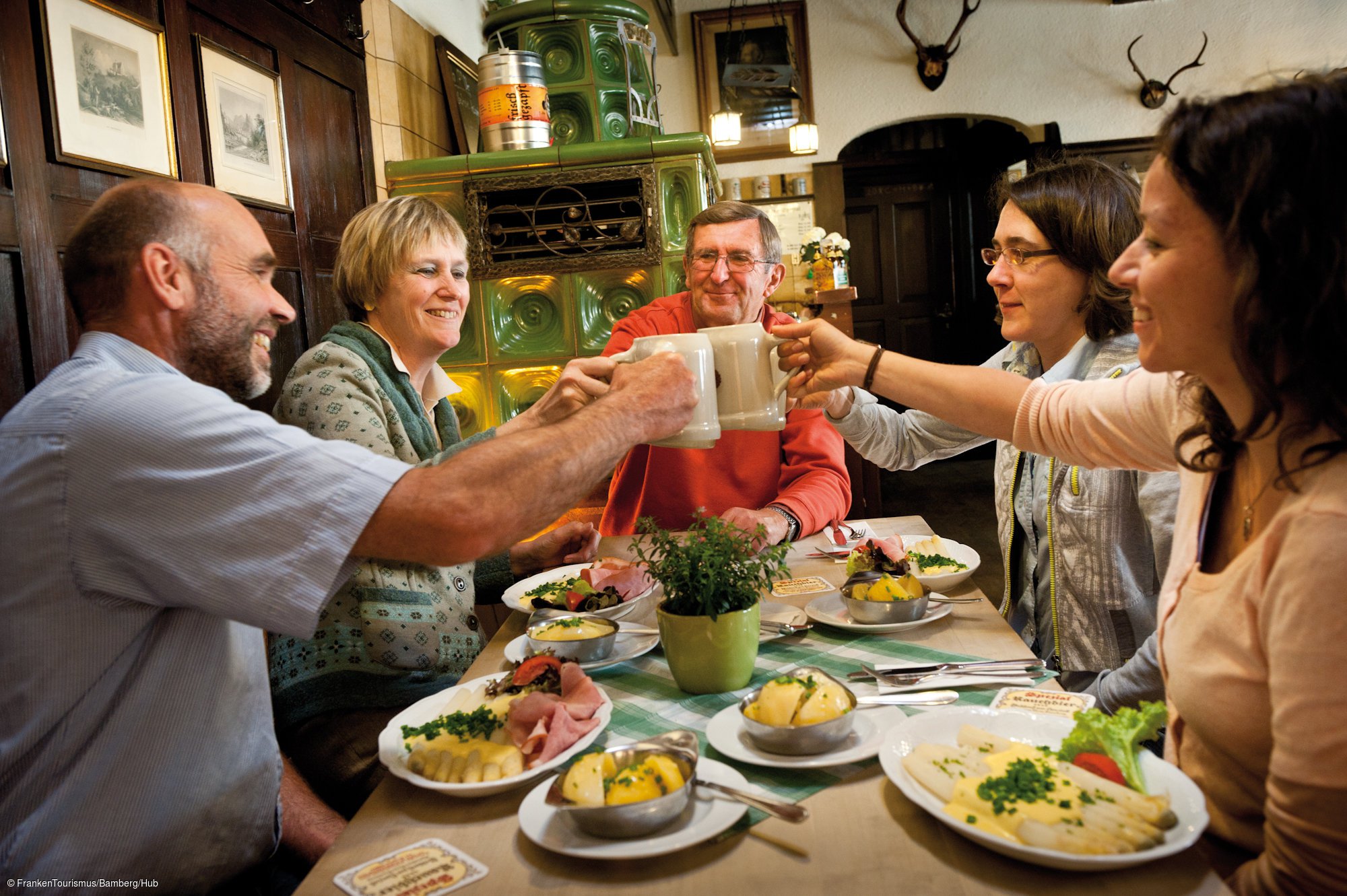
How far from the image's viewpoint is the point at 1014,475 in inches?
79.4

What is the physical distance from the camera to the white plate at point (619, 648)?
4.50 feet

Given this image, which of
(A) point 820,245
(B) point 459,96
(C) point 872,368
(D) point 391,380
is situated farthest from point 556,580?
(A) point 820,245

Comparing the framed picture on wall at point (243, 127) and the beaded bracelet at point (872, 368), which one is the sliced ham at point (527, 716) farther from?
the framed picture on wall at point (243, 127)

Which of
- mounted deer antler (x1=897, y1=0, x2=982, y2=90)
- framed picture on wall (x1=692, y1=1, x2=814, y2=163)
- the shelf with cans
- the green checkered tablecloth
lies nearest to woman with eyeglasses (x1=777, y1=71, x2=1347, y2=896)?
the green checkered tablecloth

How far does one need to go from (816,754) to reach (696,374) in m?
0.59

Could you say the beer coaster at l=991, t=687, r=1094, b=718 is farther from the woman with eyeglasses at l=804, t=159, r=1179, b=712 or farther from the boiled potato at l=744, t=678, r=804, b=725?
the woman with eyeglasses at l=804, t=159, r=1179, b=712

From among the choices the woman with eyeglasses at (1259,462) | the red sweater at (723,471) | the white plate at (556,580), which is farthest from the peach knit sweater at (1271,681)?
the red sweater at (723,471)

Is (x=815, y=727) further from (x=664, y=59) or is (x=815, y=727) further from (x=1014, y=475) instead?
(x=664, y=59)

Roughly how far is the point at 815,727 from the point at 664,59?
685 centimetres

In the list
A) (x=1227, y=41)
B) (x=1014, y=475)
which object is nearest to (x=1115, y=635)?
(x=1014, y=475)

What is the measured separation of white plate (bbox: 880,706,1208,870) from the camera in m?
0.77

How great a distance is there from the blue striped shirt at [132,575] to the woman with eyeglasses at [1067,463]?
1090 mm

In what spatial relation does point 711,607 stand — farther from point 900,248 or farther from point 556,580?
point 900,248

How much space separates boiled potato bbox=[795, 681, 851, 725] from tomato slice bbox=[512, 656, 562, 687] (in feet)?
1.10
